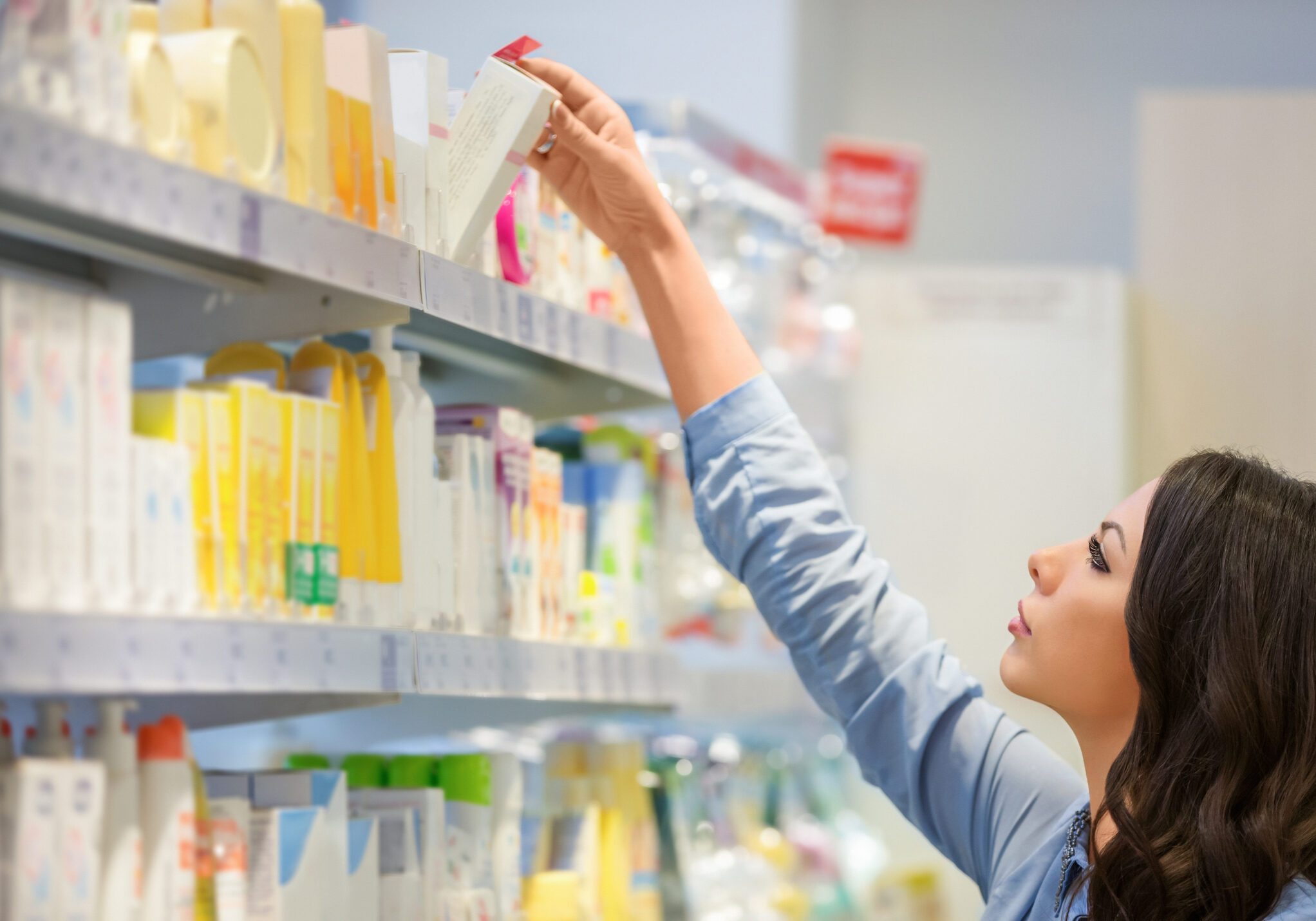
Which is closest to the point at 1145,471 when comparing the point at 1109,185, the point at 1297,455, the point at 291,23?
the point at 1297,455

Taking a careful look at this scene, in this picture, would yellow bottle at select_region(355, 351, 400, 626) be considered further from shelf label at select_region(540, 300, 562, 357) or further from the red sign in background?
the red sign in background

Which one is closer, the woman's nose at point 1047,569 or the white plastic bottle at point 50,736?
the white plastic bottle at point 50,736

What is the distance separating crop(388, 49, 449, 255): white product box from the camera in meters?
1.72

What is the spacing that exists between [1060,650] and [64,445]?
3.65 feet

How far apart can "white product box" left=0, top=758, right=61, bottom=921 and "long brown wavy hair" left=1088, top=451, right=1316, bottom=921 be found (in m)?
1.05

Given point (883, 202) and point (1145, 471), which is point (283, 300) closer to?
point (1145, 471)

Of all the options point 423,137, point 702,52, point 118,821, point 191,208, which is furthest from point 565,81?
point 702,52

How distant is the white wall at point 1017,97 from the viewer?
18.9 feet

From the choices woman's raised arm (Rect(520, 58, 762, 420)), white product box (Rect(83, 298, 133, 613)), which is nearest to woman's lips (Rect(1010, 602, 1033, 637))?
woman's raised arm (Rect(520, 58, 762, 420))

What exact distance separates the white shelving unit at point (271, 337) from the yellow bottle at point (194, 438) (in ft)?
0.19

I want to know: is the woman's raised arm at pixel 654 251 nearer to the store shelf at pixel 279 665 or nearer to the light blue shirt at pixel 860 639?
the light blue shirt at pixel 860 639

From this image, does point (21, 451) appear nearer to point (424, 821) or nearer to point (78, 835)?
point (78, 835)

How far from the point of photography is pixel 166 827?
1.35 meters

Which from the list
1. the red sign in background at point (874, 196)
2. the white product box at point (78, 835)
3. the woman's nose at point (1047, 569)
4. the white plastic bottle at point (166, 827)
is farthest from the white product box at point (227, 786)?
the red sign in background at point (874, 196)
